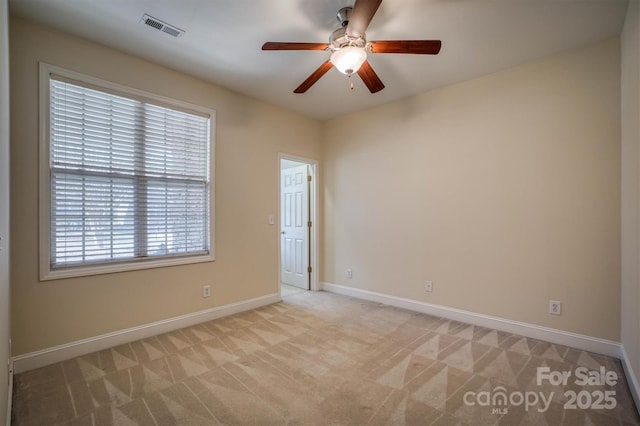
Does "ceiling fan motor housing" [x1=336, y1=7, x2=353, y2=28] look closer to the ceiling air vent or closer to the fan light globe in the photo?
the fan light globe

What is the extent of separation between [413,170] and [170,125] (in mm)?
2818

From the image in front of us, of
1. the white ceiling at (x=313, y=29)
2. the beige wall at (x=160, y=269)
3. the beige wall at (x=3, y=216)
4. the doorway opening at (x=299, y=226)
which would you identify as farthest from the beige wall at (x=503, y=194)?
the beige wall at (x=3, y=216)

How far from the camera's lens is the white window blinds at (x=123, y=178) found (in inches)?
98.3

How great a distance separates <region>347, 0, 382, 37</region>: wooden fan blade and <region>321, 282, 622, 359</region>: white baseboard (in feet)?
9.84

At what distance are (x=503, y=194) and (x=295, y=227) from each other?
3034mm

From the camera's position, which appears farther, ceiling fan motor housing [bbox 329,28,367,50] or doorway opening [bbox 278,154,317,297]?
doorway opening [bbox 278,154,317,297]

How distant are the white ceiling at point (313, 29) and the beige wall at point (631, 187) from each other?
1.01 feet

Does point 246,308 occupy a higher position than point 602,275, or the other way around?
point 602,275

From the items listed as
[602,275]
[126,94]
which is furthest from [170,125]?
[602,275]

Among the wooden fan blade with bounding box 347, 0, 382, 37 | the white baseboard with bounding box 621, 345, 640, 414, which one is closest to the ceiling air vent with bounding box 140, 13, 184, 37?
the wooden fan blade with bounding box 347, 0, 382, 37

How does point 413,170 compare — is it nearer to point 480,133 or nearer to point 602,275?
point 480,133

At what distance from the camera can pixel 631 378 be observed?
2088mm

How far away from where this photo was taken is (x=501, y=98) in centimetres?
312

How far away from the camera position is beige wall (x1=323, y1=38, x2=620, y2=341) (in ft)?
8.57
